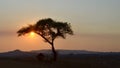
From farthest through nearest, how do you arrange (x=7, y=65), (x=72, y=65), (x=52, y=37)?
(x=52, y=37) < (x=72, y=65) < (x=7, y=65)

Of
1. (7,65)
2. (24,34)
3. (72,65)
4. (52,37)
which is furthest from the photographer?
(24,34)

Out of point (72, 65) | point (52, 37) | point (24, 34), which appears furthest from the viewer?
point (24, 34)

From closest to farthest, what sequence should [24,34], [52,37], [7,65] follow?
[7,65]
[52,37]
[24,34]

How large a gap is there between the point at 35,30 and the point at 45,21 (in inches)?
85.3

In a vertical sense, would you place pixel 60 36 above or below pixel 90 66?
above

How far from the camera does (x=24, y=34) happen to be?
72062mm

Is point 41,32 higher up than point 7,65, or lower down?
higher up

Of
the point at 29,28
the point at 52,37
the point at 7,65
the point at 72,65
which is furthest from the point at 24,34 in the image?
the point at 7,65

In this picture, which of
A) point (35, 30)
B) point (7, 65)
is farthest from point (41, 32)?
point (7, 65)

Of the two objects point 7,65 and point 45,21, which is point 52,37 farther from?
point 7,65

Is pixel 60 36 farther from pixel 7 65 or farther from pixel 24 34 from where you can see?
pixel 7 65

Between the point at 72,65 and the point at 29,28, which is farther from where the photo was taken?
the point at 29,28

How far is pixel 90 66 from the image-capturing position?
61.8m

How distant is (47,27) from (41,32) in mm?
1270
